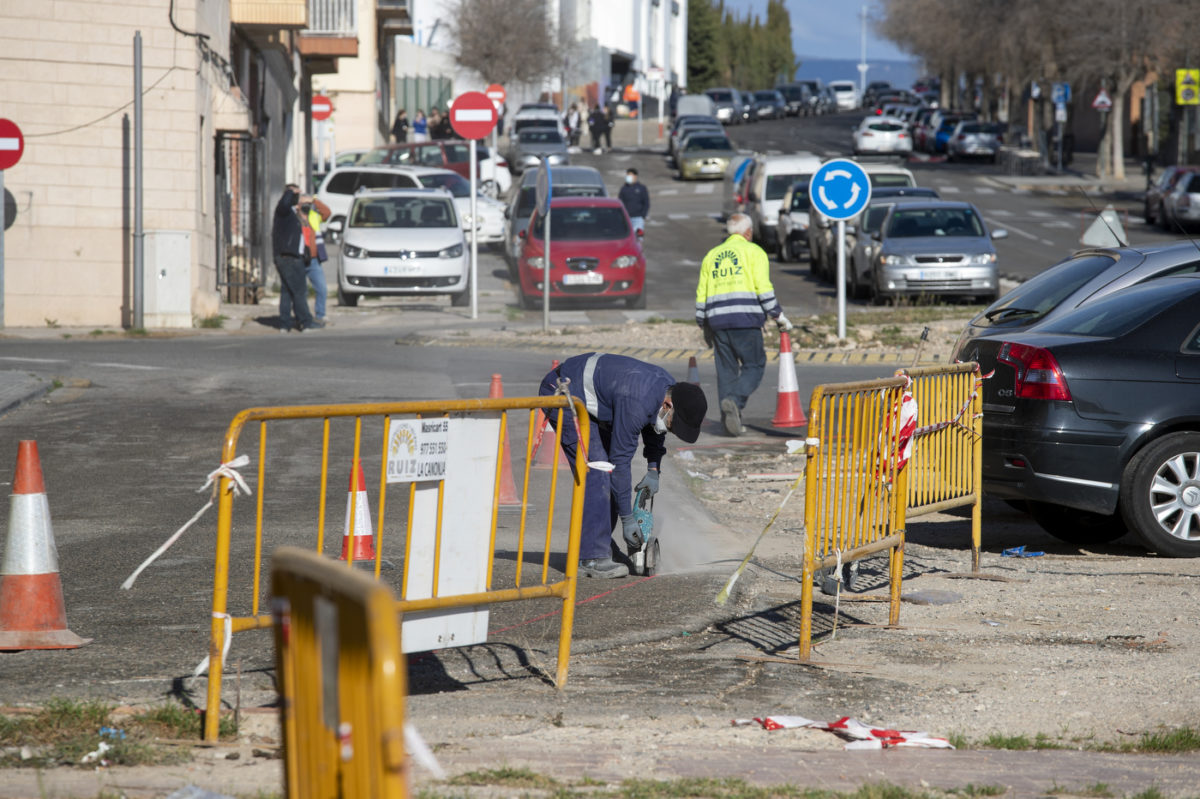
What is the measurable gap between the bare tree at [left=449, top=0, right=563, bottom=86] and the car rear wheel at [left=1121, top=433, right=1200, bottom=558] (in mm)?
60482

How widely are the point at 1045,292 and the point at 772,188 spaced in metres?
24.3

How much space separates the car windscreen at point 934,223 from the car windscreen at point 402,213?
7.15m

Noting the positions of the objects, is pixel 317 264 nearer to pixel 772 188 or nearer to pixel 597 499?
pixel 597 499

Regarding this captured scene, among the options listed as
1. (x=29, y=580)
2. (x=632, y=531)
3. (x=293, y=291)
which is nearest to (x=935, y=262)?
(x=293, y=291)

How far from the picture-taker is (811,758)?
4.80 meters

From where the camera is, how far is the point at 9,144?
1895 cm

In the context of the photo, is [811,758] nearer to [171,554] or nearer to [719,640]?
[719,640]

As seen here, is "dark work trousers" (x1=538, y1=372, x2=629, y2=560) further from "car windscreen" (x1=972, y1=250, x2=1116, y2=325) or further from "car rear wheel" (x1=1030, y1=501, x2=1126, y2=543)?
"car windscreen" (x1=972, y1=250, x2=1116, y2=325)

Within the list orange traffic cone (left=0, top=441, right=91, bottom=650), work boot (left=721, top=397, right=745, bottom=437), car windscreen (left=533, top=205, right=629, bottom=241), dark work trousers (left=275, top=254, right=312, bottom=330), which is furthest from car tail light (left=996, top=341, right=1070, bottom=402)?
car windscreen (left=533, top=205, right=629, bottom=241)

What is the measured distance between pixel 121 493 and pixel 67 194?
12073 millimetres

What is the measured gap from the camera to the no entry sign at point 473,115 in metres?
21.0

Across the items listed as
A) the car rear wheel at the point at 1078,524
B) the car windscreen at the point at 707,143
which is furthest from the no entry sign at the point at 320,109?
the car rear wheel at the point at 1078,524

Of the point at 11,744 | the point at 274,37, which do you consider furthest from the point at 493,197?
the point at 11,744

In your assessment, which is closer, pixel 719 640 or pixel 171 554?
pixel 719 640
